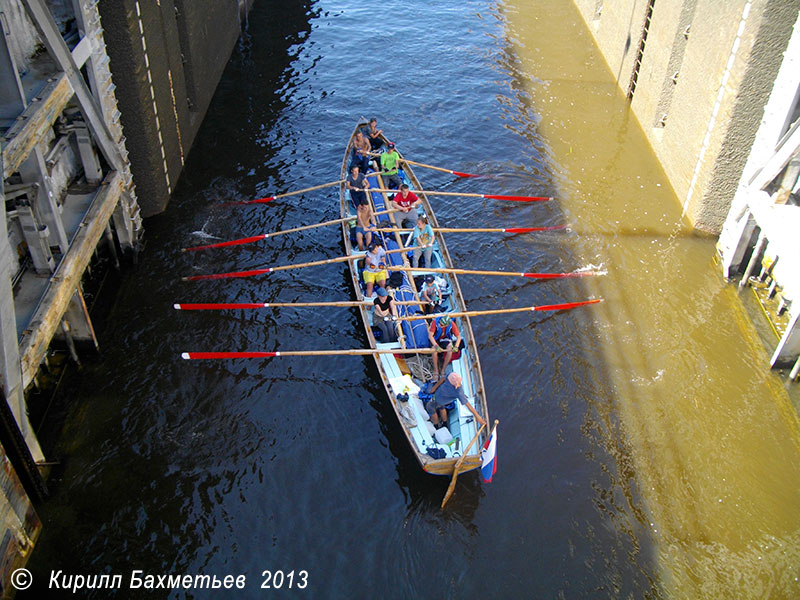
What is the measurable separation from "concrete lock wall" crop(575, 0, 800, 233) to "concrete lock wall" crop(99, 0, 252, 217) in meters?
16.1

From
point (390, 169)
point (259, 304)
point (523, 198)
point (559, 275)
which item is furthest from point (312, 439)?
point (523, 198)

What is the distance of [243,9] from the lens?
106ft

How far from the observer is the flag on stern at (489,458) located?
1302 centimetres

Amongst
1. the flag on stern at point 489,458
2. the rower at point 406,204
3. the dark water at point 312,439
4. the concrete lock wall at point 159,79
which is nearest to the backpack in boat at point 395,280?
the dark water at point 312,439

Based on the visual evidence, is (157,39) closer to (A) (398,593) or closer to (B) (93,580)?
(B) (93,580)

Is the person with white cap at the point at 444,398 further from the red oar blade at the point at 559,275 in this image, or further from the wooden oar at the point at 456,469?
the red oar blade at the point at 559,275

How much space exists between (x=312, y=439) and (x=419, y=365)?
9.73 ft

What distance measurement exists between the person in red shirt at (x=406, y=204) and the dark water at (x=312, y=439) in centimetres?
154

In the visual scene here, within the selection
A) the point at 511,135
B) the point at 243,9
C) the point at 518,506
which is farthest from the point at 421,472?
the point at 243,9

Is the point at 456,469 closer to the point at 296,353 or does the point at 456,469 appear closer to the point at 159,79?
the point at 296,353

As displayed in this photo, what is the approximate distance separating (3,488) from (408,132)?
61.6 ft

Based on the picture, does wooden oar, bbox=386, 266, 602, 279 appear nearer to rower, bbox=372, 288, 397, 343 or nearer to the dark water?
the dark water

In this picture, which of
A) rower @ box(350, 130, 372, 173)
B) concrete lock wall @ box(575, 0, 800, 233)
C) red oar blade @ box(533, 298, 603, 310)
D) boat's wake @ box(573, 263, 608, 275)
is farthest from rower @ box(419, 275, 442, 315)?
concrete lock wall @ box(575, 0, 800, 233)

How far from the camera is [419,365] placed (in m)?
16.0
